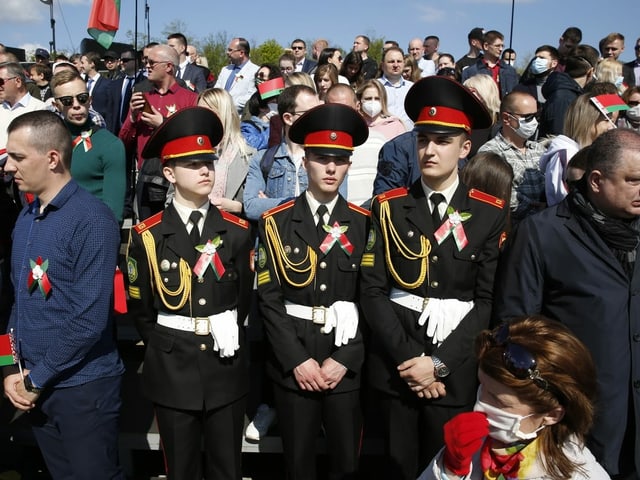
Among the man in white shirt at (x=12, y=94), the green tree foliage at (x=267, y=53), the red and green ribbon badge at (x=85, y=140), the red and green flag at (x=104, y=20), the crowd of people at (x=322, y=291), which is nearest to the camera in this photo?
the crowd of people at (x=322, y=291)

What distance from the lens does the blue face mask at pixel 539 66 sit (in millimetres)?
7188

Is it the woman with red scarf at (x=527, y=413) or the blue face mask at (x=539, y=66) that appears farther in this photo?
the blue face mask at (x=539, y=66)

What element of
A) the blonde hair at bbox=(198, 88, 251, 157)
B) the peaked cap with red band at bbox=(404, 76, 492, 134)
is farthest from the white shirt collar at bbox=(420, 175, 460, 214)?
the blonde hair at bbox=(198, 88, 251, 157)

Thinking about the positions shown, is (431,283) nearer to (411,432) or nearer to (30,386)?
(411,432)

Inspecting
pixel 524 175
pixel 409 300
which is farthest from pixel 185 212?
pixel 524 175

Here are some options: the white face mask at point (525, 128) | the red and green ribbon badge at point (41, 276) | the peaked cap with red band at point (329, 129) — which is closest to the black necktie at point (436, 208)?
the peaked cap with red band at point (329, 129)

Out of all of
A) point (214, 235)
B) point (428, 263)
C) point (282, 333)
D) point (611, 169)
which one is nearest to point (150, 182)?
point (214, 235)

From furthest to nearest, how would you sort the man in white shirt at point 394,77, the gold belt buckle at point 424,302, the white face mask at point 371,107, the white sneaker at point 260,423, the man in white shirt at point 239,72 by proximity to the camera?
the man in white shirt at point 239,72, the man in white shirt at point 394,77, the white face mask at point 371,107, the white sneaker at point 260,423, the gold belt buckle at point 424,302

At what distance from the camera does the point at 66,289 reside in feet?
9.52

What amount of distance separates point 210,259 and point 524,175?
92.1 inches

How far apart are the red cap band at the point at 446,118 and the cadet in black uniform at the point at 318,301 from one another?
17.8 inches

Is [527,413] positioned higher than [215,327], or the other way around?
A: [527,413]

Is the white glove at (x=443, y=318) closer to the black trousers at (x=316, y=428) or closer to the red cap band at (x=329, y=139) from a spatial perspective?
the black trousers at (x=316, y=428)

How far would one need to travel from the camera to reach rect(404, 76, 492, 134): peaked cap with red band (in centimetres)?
299
